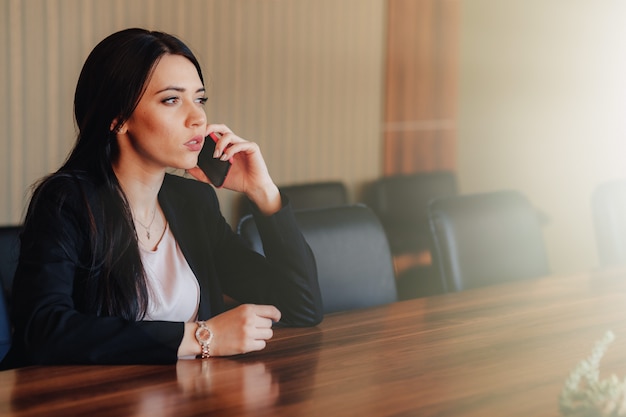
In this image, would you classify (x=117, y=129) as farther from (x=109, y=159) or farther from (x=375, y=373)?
(x=375, y=373)

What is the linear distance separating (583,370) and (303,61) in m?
3.24

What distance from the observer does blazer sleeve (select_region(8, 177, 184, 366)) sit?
143 cm

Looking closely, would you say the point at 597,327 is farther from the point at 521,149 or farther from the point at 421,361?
the point at 521,149

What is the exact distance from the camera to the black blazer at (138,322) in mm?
1434

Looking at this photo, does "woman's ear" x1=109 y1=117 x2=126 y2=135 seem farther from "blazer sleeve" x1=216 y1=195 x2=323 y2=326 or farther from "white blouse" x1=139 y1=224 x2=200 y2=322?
"blazer sleeve" x1=216 y1=195 x2=323 y2=326

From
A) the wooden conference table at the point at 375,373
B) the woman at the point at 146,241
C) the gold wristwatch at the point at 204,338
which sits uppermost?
the woman at the point at 146,241

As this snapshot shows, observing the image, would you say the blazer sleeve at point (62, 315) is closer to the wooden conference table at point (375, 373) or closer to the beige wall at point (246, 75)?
the wooden conference table at point (375, 373)

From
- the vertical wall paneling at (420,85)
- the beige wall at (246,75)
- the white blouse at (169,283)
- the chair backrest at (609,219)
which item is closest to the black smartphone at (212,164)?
the white blouse at (169,283)

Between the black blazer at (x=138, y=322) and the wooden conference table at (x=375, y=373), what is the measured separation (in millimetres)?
44

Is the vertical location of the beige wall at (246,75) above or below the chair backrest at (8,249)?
above

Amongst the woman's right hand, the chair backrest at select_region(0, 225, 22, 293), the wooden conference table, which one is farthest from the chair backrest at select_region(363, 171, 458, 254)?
the woman's right hand

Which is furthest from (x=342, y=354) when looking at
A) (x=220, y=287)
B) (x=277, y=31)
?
(x=277, y=31)

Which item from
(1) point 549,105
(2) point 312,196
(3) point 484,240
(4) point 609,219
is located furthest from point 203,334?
(1) point 549,105

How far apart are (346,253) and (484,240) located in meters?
0.46
